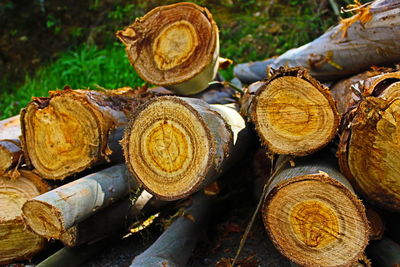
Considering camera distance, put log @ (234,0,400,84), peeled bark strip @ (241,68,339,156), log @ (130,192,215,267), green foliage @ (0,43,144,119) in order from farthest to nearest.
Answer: green foliage @ (0,43,144,119)
log @ (234,0,400,84)
log @ (130,192,215,267)
peeled bark strip @ (241,68,339,156)

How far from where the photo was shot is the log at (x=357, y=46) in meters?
3.13

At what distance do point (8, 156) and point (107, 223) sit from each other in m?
0.76

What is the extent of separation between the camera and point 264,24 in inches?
259

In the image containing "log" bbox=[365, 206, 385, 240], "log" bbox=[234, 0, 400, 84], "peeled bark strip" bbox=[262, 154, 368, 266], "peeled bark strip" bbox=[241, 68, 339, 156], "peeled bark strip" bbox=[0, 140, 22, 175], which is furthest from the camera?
"log" bbox=[234, 0, 400, 84]

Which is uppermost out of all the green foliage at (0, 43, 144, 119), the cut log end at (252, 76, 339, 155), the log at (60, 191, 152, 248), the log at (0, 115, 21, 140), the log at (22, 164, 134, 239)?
the cut log end at (252, 76, 339, 155)

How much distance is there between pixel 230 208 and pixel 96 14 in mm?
4856

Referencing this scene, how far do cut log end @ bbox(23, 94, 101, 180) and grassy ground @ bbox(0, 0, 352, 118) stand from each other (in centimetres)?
294

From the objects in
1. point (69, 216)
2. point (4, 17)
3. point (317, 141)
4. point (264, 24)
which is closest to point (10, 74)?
point (4, 17)

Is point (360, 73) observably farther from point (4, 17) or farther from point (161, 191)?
point (4, 17)

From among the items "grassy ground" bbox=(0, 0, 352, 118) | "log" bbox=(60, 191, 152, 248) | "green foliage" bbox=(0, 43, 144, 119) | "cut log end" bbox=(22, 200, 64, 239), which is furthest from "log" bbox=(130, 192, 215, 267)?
"green foliage" bbox=(0, 43, 144, 119)

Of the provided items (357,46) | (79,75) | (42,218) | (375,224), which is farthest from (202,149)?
(79,75)

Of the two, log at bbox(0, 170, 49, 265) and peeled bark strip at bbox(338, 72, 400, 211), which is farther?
log at bbox(0, 170, 49, 265)

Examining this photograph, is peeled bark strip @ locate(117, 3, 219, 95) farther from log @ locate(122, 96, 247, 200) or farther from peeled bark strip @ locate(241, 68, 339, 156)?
peeled bark strip @ locate(241, 68, 339, 156)

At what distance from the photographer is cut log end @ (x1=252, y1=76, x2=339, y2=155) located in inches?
92.4
